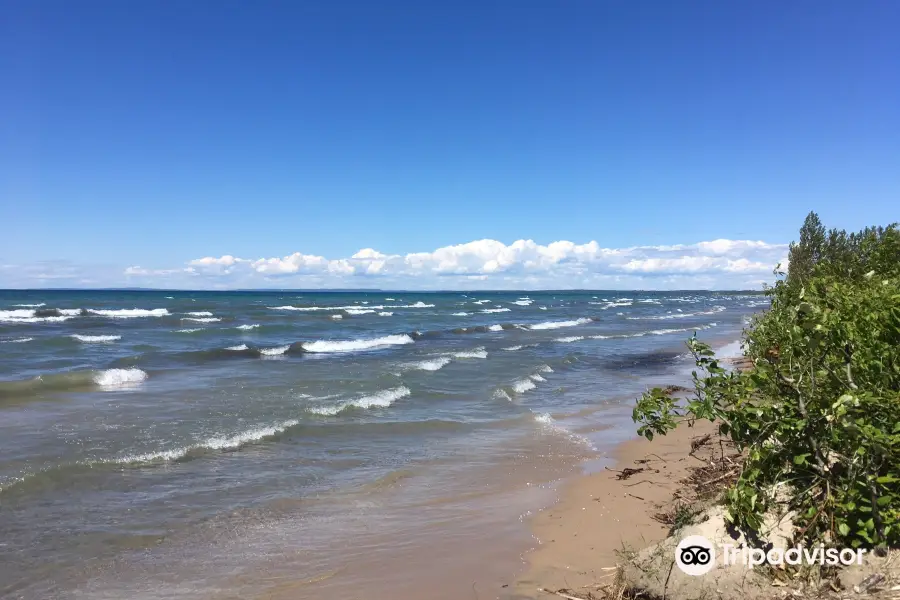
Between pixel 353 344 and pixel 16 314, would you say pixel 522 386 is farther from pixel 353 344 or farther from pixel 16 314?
pixel 16 314

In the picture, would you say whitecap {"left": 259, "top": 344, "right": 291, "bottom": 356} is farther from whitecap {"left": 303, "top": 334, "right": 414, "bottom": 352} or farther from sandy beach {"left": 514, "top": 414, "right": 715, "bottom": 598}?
sandy beach {"left": 514, "top": 414, "right": 715, "bottom": 598}

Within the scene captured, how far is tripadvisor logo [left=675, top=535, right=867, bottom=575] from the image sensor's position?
3492mm

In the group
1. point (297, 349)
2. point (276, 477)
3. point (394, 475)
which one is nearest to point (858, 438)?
point (394, 475)

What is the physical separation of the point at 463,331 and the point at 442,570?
107 feet

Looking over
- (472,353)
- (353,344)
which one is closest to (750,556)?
(472,353)

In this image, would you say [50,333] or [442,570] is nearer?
[442,570]

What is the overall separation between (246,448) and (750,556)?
836 centimetres

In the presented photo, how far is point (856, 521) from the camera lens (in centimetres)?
343

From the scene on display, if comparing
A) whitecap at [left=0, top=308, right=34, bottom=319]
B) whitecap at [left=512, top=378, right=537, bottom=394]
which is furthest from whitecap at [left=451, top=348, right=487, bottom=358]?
whitecap at [left=0, top=308, right=34, bottom=319]

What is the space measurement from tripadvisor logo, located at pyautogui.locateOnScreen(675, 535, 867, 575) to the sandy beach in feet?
3.03

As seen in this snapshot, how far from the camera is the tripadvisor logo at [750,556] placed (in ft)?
11.5

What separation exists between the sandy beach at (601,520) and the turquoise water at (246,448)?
2.67 feet

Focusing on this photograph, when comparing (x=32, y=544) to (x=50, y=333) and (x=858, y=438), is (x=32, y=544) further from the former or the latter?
(x=50, y=333)

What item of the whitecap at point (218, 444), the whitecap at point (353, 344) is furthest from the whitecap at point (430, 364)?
the whitecap at point (218, 444)
